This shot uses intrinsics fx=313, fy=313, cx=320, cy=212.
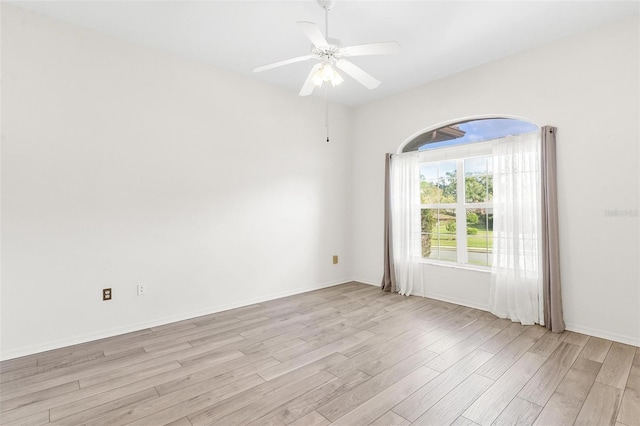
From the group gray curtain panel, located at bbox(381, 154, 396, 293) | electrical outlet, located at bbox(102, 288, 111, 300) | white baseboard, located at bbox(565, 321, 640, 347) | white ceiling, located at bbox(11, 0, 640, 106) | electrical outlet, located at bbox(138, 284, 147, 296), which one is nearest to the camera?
white ceiling, located at bbox(11, 0, 640, 106)

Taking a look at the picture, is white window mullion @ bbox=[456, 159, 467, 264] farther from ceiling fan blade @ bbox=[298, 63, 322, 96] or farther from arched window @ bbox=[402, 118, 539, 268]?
ceiling fan blade @ bbox=[298, 63, 322, 96]

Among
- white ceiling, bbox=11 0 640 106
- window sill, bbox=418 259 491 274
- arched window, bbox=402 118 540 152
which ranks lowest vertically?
window sill, bbox=418 259 491 274

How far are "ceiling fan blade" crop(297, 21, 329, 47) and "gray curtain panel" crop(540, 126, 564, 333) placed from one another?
245cm

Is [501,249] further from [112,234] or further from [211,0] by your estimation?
[112,234]

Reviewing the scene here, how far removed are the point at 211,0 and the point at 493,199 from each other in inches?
135

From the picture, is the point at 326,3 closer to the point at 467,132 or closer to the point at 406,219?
the point at 467,132

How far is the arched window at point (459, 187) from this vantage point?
3.77m

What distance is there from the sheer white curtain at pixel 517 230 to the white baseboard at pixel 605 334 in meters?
0.27

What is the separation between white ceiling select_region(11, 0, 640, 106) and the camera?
259 cm

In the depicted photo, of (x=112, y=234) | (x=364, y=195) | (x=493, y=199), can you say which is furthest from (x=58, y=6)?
(x=493, y=199)

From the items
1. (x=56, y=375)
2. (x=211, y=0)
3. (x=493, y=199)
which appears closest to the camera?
(x=56, y=375)

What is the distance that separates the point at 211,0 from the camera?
253 centimetres

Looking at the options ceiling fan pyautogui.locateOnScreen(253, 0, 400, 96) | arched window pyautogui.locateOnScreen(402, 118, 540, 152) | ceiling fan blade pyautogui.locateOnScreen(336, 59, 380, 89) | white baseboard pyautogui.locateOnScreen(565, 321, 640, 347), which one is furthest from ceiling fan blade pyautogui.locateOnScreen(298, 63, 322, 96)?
white baseboard pyautogui.locateOnScreen(565, 321, 640, 347)

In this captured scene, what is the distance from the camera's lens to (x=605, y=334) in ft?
9.36
